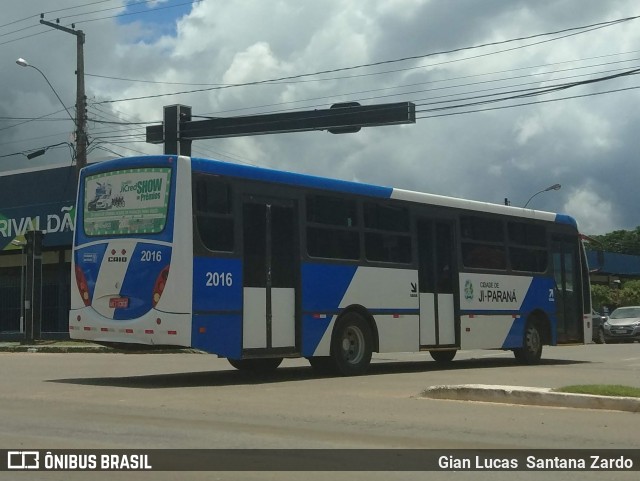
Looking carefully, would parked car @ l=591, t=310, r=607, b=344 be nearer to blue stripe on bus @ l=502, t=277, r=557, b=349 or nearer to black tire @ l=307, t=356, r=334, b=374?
blue stripe on bus @ l=502, t=277, r=557, b=349

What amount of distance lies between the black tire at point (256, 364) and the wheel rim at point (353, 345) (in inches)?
61.5

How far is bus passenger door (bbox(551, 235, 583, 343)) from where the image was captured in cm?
2164

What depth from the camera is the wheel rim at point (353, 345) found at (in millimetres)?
16594

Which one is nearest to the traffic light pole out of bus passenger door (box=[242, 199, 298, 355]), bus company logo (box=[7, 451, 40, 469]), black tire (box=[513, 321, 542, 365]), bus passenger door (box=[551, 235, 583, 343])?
bus passenger door (box=[551, 235, 583, 343])

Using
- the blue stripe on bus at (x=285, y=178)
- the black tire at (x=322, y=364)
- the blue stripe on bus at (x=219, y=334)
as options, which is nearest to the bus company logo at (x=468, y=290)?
the blue stripe on bus at (x=285, y=178)

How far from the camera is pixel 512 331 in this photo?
2027cm

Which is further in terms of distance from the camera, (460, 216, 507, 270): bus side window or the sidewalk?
the sidewalk

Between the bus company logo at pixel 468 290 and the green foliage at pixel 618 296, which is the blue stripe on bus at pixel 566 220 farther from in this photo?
the green foliage at pixel 618 296

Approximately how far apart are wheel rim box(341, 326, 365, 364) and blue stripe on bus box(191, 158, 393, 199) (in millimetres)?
2432

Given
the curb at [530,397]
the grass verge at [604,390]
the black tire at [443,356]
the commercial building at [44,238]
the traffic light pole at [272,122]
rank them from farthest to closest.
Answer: the commercial building at [44,238] → the traffic light pole at [272,122] → the black tire at [443,356] → the grass verge at [604,390] → the curb at [530,397]

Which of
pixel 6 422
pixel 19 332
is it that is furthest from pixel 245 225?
pixel 19 332

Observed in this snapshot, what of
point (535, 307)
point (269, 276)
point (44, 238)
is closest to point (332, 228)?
point (269, 276)

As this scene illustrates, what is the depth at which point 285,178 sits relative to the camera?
1555cm

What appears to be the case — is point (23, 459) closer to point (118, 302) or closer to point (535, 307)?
point (118, 302)
